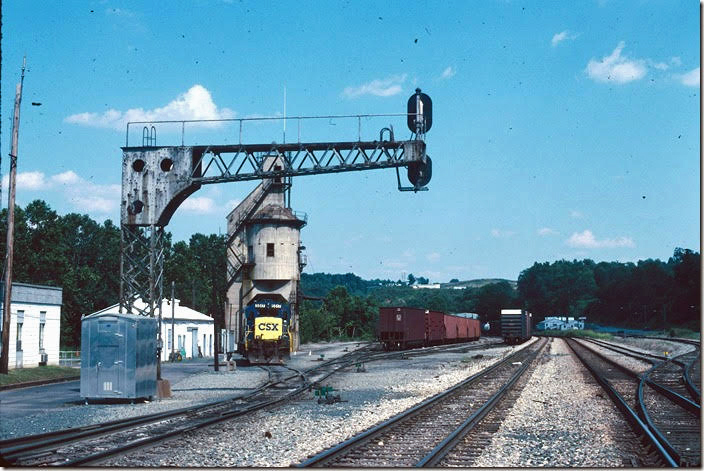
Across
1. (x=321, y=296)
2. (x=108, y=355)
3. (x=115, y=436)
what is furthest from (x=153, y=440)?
(x=321, y=296)

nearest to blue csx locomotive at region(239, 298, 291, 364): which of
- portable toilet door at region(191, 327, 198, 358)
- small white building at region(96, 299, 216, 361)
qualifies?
small white building at region(96, 299, 216, 361)

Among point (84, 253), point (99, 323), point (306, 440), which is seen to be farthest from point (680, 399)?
point (84, 253)

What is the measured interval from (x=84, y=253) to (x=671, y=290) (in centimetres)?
7197

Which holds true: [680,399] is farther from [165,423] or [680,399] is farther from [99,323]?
[99,323]

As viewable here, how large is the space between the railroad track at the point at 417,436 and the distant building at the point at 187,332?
105 feet

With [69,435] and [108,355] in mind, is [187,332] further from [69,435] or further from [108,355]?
[69,435]

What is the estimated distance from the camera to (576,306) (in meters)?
102

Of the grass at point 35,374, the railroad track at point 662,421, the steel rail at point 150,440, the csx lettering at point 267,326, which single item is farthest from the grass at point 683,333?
the steel rail at point 150,440

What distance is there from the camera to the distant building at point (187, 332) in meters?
49.7

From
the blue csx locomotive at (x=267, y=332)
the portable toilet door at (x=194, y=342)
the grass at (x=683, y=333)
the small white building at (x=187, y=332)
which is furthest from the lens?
the grass at (x=683, y=333)

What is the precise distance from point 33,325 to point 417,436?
25798 mm

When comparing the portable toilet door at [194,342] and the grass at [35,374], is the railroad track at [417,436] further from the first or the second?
the portable toilet door at [194,342]

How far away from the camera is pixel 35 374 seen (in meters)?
29.4

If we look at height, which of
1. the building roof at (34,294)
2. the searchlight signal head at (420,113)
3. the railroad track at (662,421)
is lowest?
the railroad track at (662,421)
